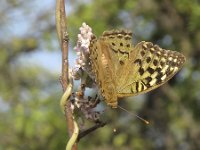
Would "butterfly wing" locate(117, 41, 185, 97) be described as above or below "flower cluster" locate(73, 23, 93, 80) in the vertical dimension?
below

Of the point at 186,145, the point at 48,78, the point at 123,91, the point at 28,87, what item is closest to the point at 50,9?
the point at 28,87

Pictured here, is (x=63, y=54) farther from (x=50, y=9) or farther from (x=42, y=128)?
(x=50, y=9)

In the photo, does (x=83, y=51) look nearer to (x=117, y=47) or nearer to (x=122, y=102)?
(x=117, y=47)

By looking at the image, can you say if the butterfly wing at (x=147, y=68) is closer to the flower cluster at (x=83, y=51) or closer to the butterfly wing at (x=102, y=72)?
the butterfly wing at (x=102, y=72)

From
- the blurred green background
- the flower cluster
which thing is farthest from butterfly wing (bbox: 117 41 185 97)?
the blurred green background

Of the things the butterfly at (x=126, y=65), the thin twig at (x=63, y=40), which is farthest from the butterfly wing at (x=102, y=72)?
the thin twig at (x=63, y=40)

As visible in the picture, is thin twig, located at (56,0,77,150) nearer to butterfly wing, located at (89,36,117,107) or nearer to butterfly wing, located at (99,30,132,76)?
butterfly wing, located at (89,36,117,107)

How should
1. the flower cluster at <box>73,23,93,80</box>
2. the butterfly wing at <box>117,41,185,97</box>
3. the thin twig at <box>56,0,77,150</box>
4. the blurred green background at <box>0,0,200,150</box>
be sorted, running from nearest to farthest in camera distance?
1. the thin twig at <box>56,0,77,150</box>
2. the flower cluster at <box>73,23,93,80</box>
3. the butterfly wing at <box>117,41,185,97</box>
4. the blurred green background at <box>0,0,200,150</box>

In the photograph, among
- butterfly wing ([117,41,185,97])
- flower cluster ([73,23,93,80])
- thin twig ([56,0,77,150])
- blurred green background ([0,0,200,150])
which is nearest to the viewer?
thin twig ([56,0,77,150])

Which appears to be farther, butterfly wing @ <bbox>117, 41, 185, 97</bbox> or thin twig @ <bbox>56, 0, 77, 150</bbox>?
butterfly wing @ <bbox>117, 41, 185, 97</bbox>
